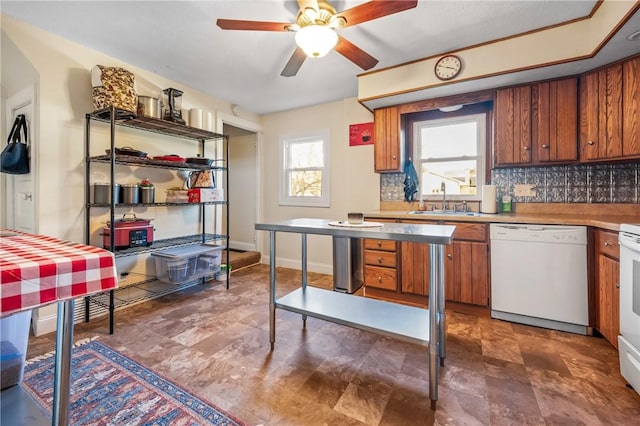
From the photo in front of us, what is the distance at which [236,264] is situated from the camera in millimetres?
4207

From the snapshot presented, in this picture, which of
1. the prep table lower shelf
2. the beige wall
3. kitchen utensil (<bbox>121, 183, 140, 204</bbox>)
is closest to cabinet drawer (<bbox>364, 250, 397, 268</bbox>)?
the beige wall

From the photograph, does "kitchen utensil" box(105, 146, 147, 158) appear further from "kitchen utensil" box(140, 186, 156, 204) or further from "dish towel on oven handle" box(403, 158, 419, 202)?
"dish towel on oven handle" box(403, 158, 419, 202)

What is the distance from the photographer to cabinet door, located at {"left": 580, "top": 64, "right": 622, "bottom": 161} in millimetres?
2223

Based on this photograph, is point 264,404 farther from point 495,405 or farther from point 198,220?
point 198,220

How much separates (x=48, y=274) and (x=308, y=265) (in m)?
3.54

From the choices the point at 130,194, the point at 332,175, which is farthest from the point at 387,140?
the point at 130,194

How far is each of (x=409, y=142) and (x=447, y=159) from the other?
0.50m

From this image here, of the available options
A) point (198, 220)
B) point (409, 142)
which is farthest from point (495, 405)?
point (198, 220)

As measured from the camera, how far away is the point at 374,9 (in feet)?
5.39

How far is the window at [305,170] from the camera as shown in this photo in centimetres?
416

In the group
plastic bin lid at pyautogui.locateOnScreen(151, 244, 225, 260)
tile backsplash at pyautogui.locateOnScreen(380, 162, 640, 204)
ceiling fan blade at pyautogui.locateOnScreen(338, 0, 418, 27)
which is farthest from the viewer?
plastic bin lid at pyautogui.locateOnScreen(151, 244, 225, 260)

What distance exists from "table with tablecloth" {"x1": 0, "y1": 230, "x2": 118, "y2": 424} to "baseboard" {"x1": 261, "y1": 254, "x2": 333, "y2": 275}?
329 cm

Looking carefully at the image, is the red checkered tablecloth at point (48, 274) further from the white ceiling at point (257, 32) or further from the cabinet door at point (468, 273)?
the cabinet door at point (468, 273)

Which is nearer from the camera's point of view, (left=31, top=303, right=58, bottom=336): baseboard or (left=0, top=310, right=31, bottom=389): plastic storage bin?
(left=0, top=310, right=31, bottom=389): plastic storage bin
